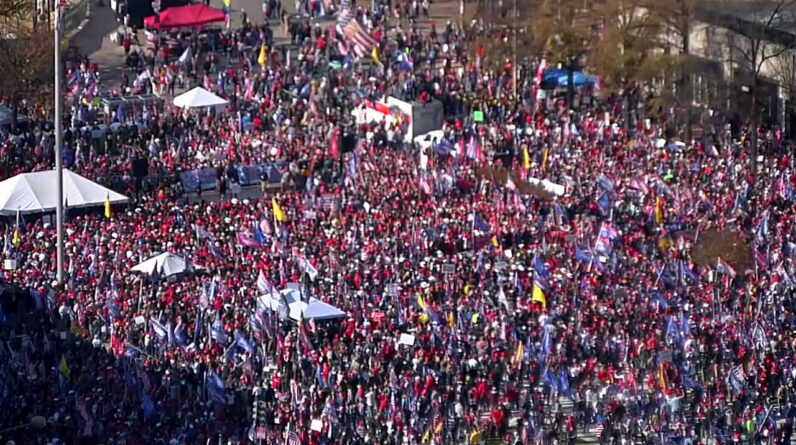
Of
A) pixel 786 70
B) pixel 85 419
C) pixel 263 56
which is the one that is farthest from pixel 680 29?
pixel 85 419

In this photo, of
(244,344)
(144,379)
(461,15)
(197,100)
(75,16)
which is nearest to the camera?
A: (144,379)

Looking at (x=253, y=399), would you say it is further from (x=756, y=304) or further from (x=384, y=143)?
(x=384, y=143)

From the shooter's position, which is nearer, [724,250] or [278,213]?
[724,250]

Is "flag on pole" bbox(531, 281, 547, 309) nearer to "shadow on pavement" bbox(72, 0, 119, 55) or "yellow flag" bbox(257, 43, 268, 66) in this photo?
"yellow flag" bbox(257, 43, 268, 66)

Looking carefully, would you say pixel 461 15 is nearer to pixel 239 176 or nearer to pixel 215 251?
pixel 239 176

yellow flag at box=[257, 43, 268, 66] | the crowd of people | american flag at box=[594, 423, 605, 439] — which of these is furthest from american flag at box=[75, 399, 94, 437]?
yellow flag at box=[257, 43, 268, 66]

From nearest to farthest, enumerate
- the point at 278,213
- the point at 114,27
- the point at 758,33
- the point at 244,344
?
1. the point at 244,344
2. the point at 278,213
3. the point at 758,33
4. the point at 114,27
